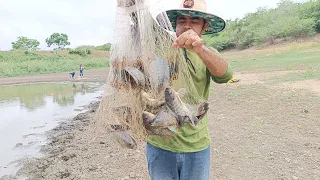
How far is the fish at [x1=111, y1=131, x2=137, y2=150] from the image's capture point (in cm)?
229

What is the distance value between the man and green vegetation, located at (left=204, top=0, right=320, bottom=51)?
1722 inches

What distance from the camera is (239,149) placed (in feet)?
→ 23.0

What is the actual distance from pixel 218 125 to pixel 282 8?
68.5 m

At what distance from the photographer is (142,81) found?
210cm

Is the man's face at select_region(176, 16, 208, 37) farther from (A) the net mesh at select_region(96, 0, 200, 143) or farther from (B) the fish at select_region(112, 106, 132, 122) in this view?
(B) the fish at select_region(112, 106, 132, 122)

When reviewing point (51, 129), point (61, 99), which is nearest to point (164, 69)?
point (51, 129)

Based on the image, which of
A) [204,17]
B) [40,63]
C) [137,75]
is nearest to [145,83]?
[137,75]

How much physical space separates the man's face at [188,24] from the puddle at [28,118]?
680cm

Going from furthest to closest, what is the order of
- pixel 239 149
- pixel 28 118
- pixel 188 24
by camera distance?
pixel 28 118 < pixel 239 149 < pixel 188 24

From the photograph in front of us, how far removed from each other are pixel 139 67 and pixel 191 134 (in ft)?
2.47

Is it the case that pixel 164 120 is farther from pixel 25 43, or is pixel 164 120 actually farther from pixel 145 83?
pixel 25 43

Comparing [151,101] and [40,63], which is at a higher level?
[151,101]

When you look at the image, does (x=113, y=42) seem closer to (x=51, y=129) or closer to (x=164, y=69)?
(x=164, y=69)

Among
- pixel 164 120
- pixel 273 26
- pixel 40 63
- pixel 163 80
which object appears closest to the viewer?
pixel 164 120
